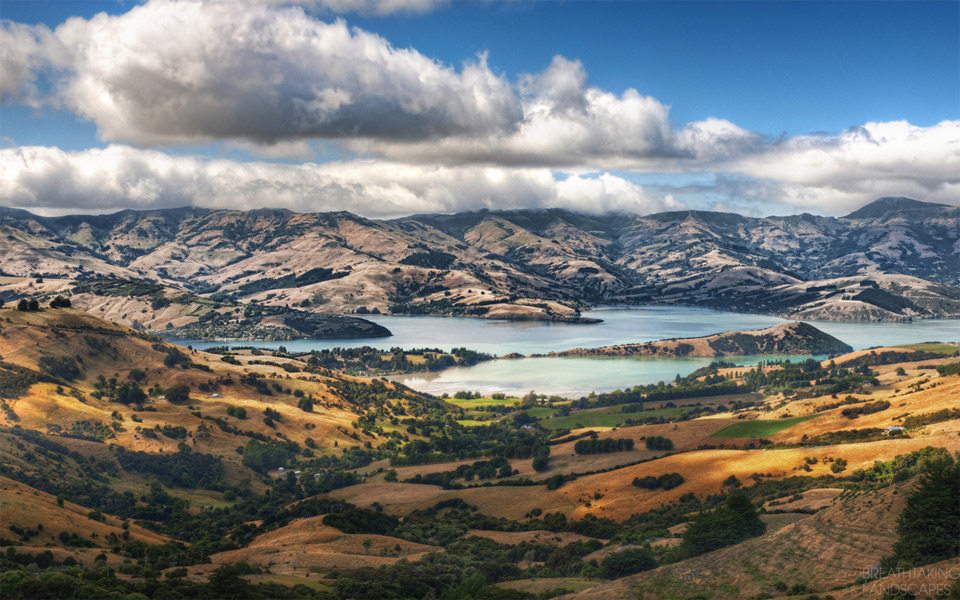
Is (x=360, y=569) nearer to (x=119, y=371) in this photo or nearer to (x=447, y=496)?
(x=447, y=496)

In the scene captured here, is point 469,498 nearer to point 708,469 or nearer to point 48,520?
point 708,469

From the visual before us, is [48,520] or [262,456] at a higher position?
[48,520]

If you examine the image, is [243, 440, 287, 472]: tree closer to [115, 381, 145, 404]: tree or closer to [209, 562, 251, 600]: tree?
[115, 381, 145, 404]: tree

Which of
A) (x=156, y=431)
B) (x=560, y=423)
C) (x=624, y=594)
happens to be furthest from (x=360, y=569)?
(x=560, y=423)

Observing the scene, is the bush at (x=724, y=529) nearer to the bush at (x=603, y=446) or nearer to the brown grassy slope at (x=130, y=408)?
the bush at (x=603, y=446)

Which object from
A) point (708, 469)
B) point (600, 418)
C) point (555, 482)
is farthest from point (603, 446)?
point (600, 418)

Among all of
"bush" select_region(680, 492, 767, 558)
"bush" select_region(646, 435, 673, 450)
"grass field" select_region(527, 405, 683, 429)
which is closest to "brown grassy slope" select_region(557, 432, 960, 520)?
"bush" select_region(646, 435, 673, 450)
